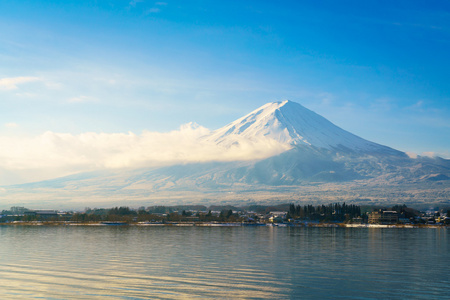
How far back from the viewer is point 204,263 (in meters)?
33.3

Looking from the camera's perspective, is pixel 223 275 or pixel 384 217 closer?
pixel 223 275

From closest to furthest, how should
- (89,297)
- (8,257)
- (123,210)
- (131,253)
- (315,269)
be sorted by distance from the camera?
(89,297), (315,269), (8,257), (131,253), (123,210)

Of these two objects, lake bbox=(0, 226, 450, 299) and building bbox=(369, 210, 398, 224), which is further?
building bbox=(369, 210, 398, 224)

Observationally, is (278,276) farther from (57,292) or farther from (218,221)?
(218,221)

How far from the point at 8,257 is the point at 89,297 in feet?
60.6

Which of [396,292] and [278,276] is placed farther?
[278,276]

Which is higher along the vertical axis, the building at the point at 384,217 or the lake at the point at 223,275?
the lake at the point at 223,275

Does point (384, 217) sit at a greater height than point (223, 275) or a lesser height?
lesser

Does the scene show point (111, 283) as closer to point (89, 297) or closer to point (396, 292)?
point (89, 297)

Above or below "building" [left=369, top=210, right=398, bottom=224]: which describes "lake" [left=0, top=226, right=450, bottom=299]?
above

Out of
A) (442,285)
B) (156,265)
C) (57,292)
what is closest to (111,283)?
(57,292)

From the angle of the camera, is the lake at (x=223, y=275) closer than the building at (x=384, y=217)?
Yes

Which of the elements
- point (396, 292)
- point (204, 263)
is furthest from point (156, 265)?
point (396, 292)

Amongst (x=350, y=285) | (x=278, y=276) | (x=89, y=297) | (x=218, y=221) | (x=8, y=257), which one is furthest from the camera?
(x=218, y=221)
